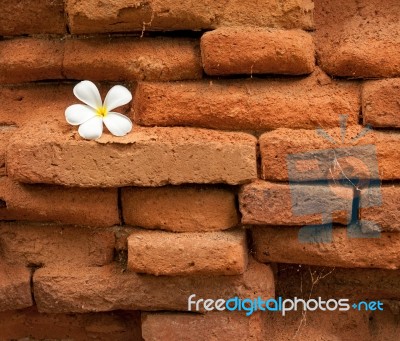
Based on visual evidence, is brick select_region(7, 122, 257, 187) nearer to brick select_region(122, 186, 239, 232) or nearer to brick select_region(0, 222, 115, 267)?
brick select_region(122, 186, 239, 232)

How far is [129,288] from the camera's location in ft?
4.53

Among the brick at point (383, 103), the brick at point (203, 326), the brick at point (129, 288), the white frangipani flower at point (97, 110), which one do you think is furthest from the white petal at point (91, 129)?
the brick at point (383, 103)

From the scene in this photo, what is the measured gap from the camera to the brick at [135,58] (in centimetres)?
133

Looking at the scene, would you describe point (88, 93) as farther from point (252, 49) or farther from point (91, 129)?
point (252, 49)

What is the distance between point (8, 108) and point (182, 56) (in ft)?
1.49

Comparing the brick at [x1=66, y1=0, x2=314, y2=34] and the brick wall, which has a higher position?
the brick at [x1=66, y1=0, x2=314, y2=34]

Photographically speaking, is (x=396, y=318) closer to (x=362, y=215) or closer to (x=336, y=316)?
(x=336, y=316)

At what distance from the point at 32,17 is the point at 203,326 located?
0.83 m

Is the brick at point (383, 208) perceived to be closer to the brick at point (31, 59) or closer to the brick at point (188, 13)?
the brick at point (188, 13)

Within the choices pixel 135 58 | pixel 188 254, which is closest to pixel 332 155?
pixel 188 254

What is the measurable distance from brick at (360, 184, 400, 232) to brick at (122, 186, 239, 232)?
287 mm

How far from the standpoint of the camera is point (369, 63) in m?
1.28

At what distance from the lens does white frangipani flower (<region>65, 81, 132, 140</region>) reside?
51.6 inches

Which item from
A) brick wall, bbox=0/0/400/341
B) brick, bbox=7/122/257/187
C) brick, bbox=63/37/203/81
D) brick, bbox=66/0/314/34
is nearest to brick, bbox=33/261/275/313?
brick wall, bbox=0/0/400/341
